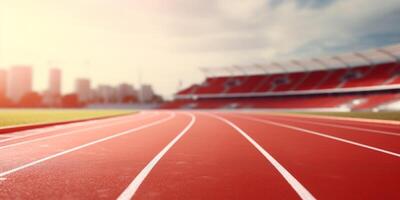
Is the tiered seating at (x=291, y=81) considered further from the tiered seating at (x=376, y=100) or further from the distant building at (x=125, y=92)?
the distant building at (x=125, y=92)

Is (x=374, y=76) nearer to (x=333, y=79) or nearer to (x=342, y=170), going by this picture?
(x=333, y=79)

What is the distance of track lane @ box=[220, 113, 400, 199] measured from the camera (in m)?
4.34

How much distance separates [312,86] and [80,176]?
61422 millimetres

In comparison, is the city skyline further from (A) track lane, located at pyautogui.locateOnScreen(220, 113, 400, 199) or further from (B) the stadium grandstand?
(A) track lane, located at pyautogui.locateOnScreen(220, 113, 400, 199)

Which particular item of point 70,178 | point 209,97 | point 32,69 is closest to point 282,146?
point 70,178

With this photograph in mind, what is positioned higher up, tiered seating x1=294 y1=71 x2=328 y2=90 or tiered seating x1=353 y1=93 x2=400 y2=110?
tiered seating x1=294 y1=71 x2=328 y2=90

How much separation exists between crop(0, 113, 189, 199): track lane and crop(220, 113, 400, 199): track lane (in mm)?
2672

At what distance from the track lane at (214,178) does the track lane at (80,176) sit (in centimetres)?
42

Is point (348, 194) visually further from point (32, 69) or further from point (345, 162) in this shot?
point (32, 69)

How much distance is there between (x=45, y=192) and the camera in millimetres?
4227

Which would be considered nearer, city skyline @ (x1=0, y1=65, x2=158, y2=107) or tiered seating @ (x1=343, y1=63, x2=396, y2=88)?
tiered seating @ (x1=343, y1=63, x2=396, y2=88)

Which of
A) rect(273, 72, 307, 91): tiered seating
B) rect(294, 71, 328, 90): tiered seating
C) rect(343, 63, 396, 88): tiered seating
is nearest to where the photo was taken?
rect(343, 63, 396, 88): tiered seating

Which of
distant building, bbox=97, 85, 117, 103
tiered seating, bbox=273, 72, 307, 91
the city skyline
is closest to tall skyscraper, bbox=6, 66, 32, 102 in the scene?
the city skyline

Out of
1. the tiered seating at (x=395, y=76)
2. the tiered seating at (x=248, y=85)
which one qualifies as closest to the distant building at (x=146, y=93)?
the tiered seating at (x=248, y=85)
